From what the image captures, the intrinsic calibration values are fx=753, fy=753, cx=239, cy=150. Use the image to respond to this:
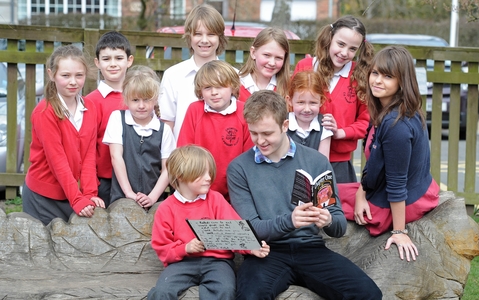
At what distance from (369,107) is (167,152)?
127 centimetres

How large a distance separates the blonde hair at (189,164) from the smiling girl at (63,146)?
2.49 feet

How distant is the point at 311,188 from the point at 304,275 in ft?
1.84

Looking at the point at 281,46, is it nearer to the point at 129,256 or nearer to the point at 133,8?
the point at 129,256

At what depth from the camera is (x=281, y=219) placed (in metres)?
3.94

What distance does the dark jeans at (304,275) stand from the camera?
3.86 m

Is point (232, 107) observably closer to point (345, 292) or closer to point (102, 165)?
point (102, 165)

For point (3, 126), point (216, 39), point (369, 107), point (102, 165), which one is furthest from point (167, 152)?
point (3, 126)

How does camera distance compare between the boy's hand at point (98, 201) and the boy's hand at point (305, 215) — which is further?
the boy's hand at point (98, 201)

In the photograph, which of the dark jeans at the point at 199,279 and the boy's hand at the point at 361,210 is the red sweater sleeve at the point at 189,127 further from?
the boy's hand at the point at 361,210

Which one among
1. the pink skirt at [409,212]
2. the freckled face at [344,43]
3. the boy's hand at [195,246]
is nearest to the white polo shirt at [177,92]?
the freckled face at [344,43]

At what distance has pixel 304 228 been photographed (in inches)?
164

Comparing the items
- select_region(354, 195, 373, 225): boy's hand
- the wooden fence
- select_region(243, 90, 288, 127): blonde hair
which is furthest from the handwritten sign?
the wooden fence

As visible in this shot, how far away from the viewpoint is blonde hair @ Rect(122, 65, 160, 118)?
4484 mm

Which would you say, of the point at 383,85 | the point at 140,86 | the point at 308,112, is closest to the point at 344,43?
the point at 308,112
